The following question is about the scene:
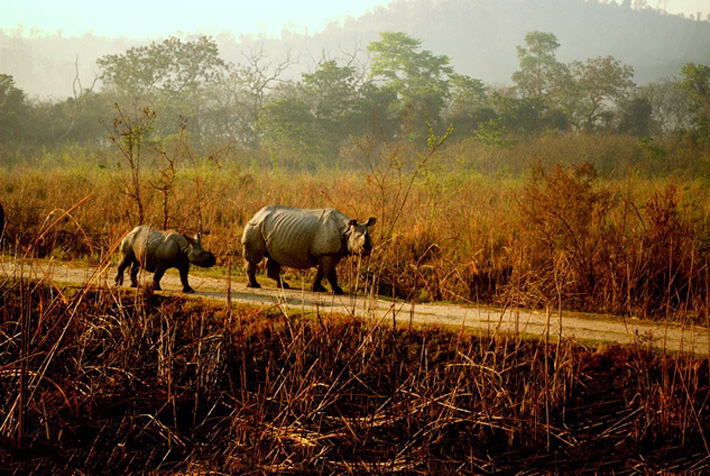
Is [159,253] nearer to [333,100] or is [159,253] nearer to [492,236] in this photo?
[492,236]

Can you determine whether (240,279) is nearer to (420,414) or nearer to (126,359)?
(126,359)

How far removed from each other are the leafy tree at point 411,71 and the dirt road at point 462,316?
75.5 feet

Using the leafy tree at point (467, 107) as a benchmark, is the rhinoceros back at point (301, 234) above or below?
below

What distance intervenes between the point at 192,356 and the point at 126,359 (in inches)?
20.6

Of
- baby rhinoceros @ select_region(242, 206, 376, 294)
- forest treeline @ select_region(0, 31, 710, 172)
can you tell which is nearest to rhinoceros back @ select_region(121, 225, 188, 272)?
baby rhinoceros @ select_region(242, 206, 376, 294)

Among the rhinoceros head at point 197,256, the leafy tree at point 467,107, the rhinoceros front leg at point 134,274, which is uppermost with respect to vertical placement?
the leafy tree at point 467,107

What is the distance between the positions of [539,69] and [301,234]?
3199 centimetres

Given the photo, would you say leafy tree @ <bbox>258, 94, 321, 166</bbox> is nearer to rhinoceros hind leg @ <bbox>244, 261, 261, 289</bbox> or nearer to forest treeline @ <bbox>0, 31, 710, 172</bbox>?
forest treeline @ <bbox>0, 31, 710, 172</bbox>

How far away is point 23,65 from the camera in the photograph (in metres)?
62.6

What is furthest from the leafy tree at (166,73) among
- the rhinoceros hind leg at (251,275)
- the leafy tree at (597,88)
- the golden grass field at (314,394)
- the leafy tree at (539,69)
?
the golden grass field at (314,394)

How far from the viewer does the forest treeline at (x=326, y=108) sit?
2750 centimetres

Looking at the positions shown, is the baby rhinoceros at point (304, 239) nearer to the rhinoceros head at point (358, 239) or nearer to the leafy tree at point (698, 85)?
the rhinoceros head at point (358, 239)

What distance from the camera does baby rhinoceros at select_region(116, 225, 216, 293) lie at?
20.2ft

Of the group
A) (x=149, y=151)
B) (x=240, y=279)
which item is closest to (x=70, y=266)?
(x=240, y=279)
